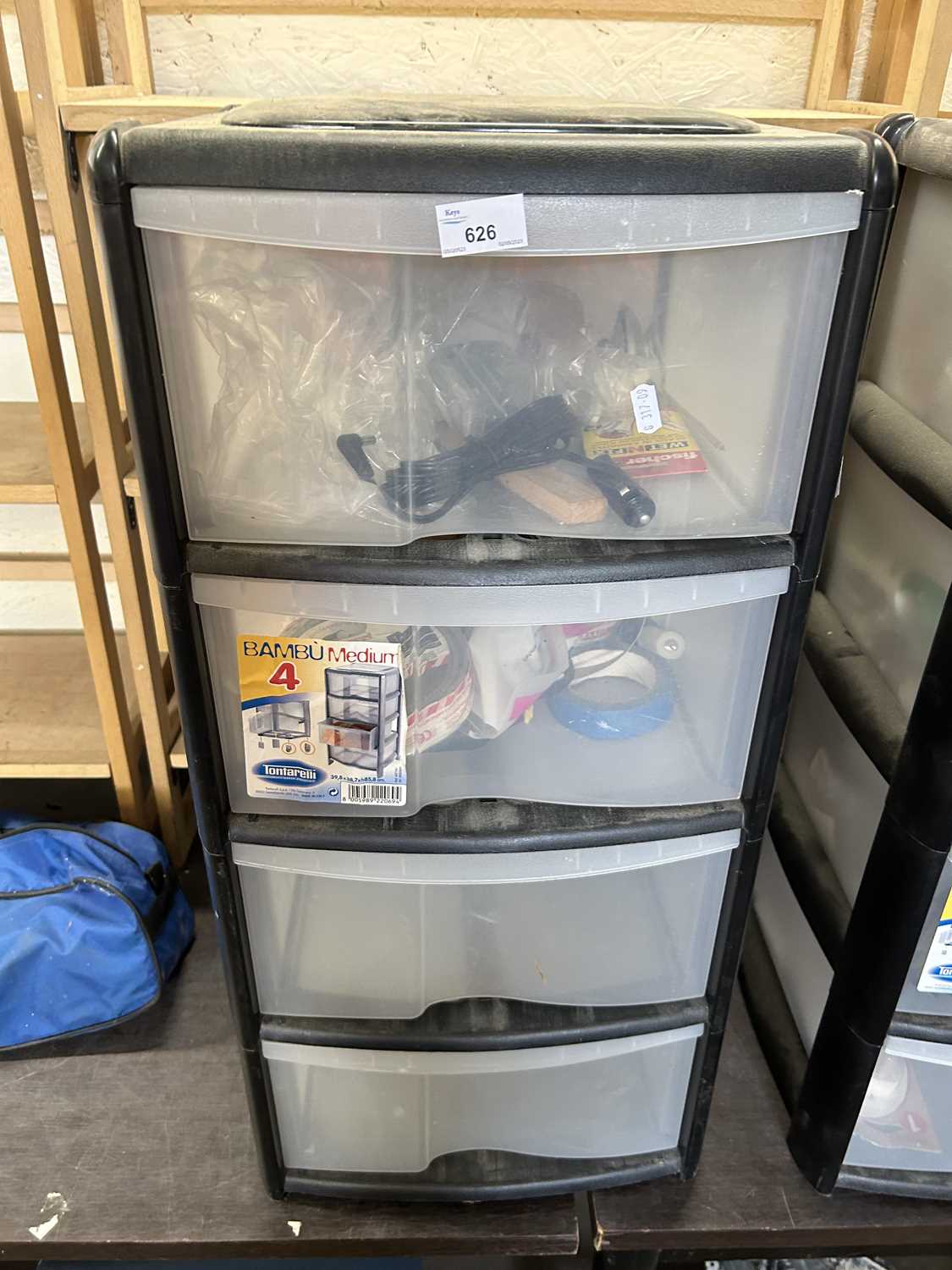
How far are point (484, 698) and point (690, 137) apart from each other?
0.40m

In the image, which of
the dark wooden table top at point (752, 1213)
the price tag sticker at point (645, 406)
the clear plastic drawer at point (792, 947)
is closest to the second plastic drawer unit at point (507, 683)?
the price tag sticker at point (645, 406)

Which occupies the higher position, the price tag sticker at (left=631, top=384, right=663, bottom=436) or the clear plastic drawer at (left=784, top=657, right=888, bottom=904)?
the price tag sticker at (left=631, top=384, right=663, bottom=436)

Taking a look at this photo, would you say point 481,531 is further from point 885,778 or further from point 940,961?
point 940,961

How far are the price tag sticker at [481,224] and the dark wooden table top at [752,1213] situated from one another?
891 mm

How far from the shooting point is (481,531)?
661mm

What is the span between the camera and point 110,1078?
106 centimetres

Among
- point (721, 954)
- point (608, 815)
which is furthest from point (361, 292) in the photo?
point (721, 954)

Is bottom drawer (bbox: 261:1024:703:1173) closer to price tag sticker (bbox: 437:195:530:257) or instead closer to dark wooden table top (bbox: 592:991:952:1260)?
dark wooden table top (bbox: 592:991:952:1260)

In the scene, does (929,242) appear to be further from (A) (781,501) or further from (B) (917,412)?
(A) (781,501)

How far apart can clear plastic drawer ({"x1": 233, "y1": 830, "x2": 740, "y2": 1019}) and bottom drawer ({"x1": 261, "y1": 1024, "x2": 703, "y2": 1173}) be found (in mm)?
50

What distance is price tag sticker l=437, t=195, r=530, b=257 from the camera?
1.79ft

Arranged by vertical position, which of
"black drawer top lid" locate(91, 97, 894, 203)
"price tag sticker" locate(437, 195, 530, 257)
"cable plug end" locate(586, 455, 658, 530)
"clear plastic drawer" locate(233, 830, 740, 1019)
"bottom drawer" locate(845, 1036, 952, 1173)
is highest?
"black drawer top lid" locate(91, 97, 894, 203)

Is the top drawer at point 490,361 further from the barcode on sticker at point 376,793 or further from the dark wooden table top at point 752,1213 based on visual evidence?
the dark wooden table top at point 752,1213

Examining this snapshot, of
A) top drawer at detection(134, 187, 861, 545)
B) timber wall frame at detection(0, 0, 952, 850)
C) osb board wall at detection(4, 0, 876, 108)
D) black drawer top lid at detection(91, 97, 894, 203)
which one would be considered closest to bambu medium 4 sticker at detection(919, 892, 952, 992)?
top drawer at detection(134, 187, 861, 545)
